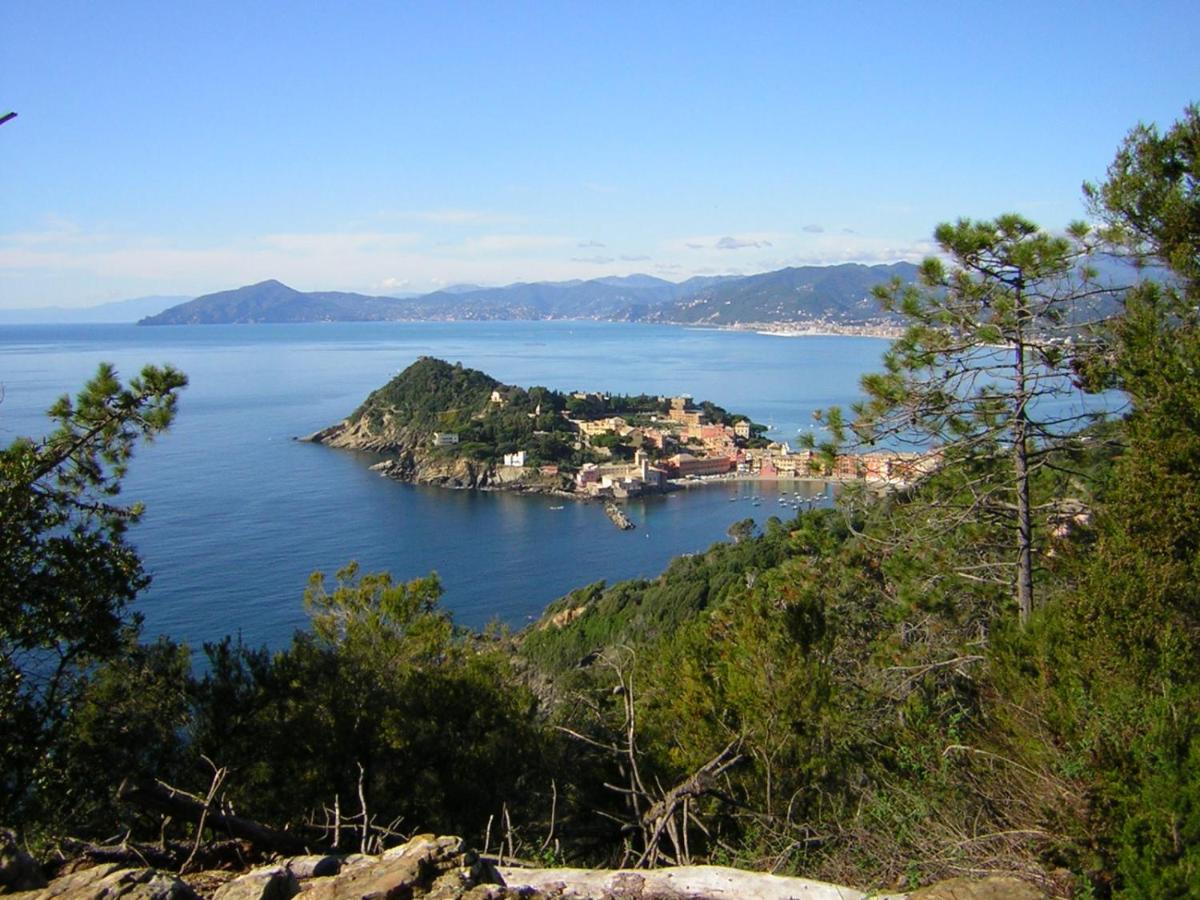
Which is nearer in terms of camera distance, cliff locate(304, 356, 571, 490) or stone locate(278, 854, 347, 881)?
stone locate(278, 854, 347, 881)

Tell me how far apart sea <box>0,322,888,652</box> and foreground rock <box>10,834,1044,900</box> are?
2185 millimetres

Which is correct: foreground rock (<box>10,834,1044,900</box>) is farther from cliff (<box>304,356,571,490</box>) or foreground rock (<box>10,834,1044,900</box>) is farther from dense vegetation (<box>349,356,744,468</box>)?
dense vegetation (<box>349,356,744,468</box>)

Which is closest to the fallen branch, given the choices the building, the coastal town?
the coastal town

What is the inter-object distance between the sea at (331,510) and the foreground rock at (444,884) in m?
2.18

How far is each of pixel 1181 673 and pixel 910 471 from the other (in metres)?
1.86

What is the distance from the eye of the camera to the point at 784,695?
3705 millimetres

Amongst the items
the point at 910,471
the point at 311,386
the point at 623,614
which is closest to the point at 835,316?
the point at 311,386

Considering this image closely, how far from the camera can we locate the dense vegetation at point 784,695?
8.54 ft

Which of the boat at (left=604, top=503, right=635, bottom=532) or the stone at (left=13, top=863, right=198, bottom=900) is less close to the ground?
the stone at (left=13, top=863, right=198, bottom=900)

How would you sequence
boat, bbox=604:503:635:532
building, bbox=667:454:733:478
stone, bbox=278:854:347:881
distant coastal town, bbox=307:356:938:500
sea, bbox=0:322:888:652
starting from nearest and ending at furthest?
1. stone, bbox=278:854:347:881
2. sea, bbox=0:322:888:652
3. boat, bbox=604:503:635:532
4. distant coastal town, bbox=307:356:938:500
5. building, bbox=667:454:733:478

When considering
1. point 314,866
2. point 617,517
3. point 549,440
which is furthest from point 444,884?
point 549,440

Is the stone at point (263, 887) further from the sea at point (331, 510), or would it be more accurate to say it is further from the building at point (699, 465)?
the building at point (699, 465)

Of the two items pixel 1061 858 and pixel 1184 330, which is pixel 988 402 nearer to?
pixel 1184 330

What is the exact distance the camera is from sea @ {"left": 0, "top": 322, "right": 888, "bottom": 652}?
63.7 ft
